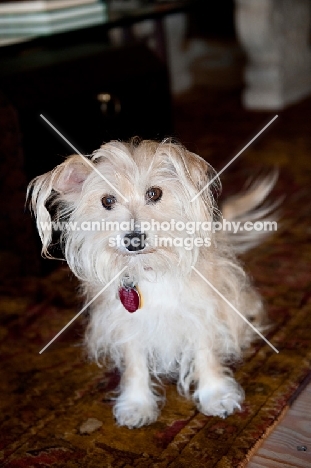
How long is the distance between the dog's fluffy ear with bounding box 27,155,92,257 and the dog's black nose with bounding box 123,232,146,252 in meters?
0.20

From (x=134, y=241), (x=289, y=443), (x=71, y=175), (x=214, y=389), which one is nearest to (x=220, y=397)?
(x=214, y=389)

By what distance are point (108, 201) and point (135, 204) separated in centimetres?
7

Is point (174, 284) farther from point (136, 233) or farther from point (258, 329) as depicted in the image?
point (258, 329)

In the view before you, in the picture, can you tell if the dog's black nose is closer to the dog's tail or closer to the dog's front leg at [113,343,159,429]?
the dog's front leg at [113,343,159,429]

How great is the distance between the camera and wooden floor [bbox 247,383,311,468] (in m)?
1.47

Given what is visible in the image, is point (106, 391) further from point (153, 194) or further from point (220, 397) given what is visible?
point (153, 194)

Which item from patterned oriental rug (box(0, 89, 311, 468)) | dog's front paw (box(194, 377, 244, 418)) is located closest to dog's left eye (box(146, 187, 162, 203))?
patterned oriental rug (box(0, 89, 311, 468))

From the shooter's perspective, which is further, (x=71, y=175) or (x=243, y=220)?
(x=243, y=220)

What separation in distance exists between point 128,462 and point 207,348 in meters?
0.34

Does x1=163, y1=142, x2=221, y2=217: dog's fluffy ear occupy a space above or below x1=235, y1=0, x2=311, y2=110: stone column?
above

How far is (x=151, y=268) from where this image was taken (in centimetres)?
151

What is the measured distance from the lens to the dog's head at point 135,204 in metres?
1.42

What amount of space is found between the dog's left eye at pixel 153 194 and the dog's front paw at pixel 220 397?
1.77 ft

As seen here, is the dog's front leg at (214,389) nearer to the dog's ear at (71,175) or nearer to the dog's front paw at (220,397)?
the dog's front paw at (220,397)
